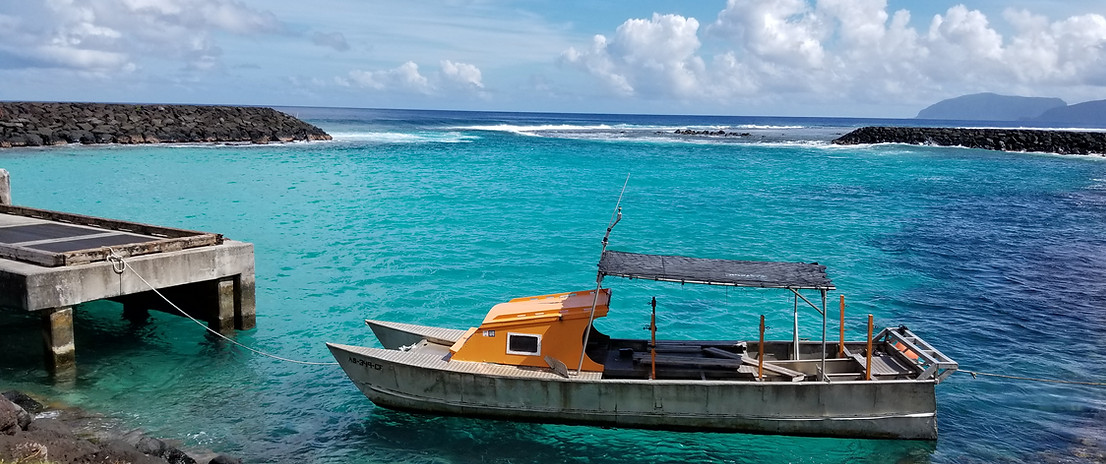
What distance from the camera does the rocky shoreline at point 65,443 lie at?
34.1ft

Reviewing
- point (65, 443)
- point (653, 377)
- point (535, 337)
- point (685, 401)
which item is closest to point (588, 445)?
point (653, 377)

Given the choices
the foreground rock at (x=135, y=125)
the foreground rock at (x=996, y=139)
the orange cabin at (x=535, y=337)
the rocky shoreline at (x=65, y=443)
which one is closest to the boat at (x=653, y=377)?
the orange cabin at (x=535, y=337)

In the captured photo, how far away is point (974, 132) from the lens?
99.1 m

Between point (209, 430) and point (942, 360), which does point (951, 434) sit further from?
point (209, 430)

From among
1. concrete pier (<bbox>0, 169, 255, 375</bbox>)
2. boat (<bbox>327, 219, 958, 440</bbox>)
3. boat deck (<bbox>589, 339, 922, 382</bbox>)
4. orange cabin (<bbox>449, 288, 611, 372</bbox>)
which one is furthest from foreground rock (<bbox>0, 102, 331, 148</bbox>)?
boat deck (<bbox>589, 339, 922, 382</bbox>)

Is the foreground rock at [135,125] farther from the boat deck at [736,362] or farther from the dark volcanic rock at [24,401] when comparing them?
the boat deck at [736,362]

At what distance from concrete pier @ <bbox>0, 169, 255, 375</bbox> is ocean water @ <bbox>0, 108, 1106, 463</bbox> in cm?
74

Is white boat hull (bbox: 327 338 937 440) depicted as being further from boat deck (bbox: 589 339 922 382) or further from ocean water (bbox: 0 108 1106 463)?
boat deck (bbox: 589 339 922 382)

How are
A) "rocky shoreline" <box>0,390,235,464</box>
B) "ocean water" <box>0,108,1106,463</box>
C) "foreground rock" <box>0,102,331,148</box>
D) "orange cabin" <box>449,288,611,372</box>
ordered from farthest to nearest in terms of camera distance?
"foreground rock" <box>0,102,331,148</box>, "orange cabin" <box>449,288,611,372</box>, "ocean water" <box>0,108,1106,463</box>, "rocky shoreline" <box>0,390,235,464</box>

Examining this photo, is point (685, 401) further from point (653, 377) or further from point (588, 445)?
point (588, 445)

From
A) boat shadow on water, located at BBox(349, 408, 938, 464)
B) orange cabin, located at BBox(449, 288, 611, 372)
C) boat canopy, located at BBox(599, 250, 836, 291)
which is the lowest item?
boat shadow on water, located at BBox(349, 408, 938, 464)

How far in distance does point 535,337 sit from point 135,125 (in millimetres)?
72444

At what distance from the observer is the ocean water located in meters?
14.1

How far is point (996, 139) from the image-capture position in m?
92.7
